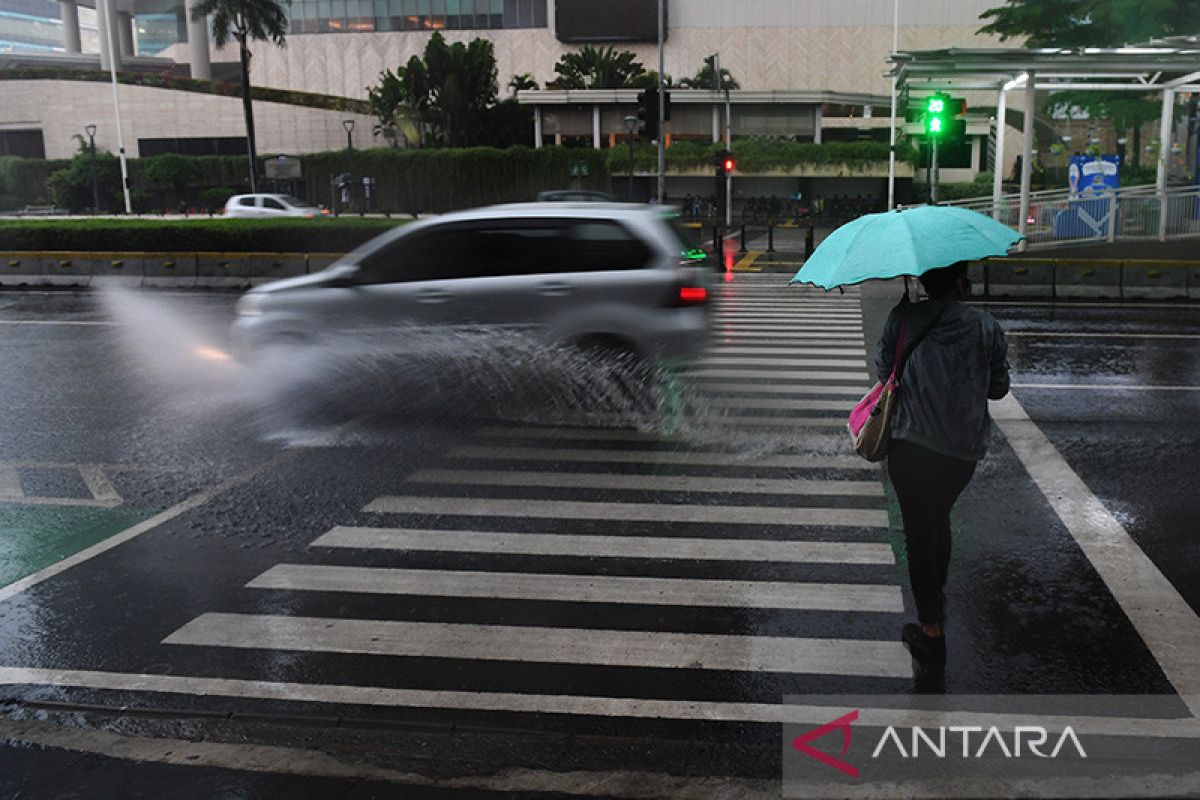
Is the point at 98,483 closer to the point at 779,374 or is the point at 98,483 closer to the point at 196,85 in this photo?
the point at 779,374

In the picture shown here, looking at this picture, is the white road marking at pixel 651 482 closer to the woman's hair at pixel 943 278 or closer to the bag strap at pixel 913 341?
the bag strap at pixel 913 341

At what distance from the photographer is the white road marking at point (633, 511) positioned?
6.78m

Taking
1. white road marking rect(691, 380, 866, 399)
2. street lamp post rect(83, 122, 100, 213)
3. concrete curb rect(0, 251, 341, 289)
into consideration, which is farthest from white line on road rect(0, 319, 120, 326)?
street lamp post rect(83, 122, 100, 213)

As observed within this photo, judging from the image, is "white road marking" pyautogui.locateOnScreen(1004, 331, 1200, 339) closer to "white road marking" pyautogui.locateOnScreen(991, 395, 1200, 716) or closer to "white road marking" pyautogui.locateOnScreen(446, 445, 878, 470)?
"white road marking" pyautogui.locateOnScreen(991, 395, 1200, 716)

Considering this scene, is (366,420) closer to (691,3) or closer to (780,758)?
(780,758)

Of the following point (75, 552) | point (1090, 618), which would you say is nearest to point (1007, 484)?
point (1090, 618)

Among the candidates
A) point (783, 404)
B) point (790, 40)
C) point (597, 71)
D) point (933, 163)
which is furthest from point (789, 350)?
point (790, 40)

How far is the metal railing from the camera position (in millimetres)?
20703

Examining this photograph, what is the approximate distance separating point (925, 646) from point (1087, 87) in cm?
2183

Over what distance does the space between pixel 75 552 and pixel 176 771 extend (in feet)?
9.99

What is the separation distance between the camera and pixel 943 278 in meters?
4.56

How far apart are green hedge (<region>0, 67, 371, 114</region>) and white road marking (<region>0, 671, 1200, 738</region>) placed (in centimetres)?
7027

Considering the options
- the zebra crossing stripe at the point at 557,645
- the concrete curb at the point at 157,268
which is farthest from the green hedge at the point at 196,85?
the zebra crossing stripe at the point at 557,645

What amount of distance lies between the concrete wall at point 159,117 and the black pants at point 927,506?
69.7m
